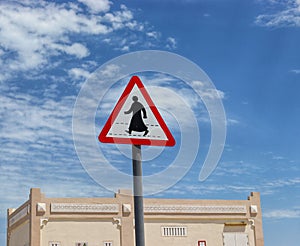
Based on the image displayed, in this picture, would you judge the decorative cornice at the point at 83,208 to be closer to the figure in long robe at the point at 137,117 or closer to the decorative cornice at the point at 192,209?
the decorative cornice at the point at 192,209

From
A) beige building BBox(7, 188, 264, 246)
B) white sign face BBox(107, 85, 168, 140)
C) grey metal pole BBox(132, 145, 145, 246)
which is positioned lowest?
grey metal pole BBox(132, 145, 145, 246)

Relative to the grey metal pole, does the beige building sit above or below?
above

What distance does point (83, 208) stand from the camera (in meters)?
40.9

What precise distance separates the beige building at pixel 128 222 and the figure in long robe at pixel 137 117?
3335 cm

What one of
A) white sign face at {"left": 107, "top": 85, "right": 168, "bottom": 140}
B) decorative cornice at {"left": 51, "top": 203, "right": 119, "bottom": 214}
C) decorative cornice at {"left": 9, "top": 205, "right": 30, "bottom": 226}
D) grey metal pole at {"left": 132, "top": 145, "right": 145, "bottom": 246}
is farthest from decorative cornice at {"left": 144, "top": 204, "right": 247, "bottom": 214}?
grey metal pole at {"left": 132, "top": 145, "right": 145, "bottom": 246}

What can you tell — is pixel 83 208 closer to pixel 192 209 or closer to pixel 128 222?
pixel 128 222

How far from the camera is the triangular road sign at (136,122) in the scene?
5.96m

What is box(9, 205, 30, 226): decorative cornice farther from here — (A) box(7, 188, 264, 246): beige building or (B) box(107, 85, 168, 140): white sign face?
(B) box(107, 85, 168, 140): white sign face

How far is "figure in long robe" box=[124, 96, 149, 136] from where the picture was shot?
6023mm

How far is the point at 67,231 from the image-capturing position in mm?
40312

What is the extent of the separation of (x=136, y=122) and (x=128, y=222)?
35.8 metres

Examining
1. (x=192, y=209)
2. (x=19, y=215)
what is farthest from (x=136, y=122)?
(x=19, y=215)

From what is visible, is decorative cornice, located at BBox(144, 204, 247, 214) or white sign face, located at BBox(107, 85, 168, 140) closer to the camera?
white sign face, located at BBox(107, 85, 168, 140)

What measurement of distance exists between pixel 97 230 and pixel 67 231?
81.6 inches
